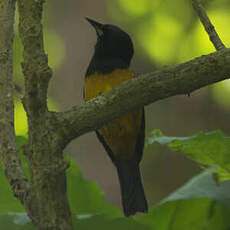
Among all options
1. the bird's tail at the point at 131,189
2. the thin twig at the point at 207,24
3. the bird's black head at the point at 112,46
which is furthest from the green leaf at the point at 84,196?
the bird's black head at the point at 112,46

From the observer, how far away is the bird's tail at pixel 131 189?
2303 millimetres

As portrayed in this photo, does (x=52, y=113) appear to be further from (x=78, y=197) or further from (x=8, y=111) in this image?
(x=78, y=197)

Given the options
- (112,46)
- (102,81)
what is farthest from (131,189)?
(112,46)

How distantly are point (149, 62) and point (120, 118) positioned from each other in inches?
81.4

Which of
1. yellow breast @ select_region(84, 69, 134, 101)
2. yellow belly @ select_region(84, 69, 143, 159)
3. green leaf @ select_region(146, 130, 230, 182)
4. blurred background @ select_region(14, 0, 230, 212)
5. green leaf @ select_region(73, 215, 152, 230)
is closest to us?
green leaf @ select_region(73, 215, 152, 230)

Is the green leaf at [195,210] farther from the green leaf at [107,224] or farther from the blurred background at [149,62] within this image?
the blurred background at [149,62]

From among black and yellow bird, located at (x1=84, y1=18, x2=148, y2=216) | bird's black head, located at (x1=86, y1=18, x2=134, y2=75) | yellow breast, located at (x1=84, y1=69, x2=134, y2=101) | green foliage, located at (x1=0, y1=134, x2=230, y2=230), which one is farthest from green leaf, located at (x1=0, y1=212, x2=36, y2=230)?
bird's black head, located at (x1=86, y1=18, x2=134, y2=75)

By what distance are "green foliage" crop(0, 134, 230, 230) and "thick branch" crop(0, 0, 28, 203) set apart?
0.04 meters

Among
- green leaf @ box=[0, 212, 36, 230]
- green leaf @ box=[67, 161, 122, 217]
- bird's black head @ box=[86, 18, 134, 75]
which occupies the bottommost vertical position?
green leaf @ box=[67, 161, 122, 217]

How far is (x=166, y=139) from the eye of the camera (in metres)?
1.18

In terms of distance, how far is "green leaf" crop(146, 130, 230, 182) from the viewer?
1106 mm

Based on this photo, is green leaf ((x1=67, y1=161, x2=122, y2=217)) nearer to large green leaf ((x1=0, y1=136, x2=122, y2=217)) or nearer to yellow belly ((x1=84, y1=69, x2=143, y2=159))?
large green leaf ((x1=0, y1=136, x2=122, y2=217))

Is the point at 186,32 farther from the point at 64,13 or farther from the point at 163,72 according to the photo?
the point at 163,72

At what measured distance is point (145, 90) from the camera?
3.38 feet
